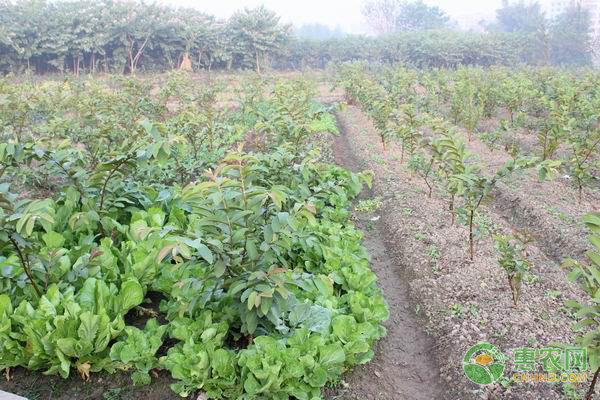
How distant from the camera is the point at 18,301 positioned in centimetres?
297

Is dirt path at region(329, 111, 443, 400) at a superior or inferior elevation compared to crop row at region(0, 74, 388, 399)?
inferior

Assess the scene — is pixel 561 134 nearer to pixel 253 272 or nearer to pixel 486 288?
pixel 486 288

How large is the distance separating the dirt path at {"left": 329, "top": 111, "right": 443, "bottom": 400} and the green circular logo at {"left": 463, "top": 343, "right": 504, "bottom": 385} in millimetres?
232

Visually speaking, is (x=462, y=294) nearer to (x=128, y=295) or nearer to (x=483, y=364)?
(x=483, y=364)

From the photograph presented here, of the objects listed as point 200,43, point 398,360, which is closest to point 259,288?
point 398,360

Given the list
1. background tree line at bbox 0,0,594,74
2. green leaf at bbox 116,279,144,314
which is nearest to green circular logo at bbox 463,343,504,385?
green leaf at bbox 116,279,144,314

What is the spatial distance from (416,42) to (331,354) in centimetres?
3427

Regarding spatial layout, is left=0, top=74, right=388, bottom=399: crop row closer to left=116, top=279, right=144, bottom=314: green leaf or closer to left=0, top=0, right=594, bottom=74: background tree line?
left=116, top=279, right=144, bottom=314: green leaf

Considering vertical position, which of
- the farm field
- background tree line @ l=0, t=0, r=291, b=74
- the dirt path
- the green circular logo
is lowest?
the dirt path

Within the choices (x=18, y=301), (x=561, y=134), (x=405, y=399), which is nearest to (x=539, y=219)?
(x=561, y=134)

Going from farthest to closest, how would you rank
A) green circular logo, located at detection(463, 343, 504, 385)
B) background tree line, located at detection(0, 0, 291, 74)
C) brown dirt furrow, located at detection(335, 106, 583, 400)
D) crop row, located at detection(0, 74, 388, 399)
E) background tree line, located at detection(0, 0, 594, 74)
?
1. background tree line, located at detection(0, 0, 594, 74)
2. background tree line, located at detection(0, 0, 291, 74)
3. brown dirt furrow, located at detection(335, 106, 583, 400)
4. green circular logo, located at detection(463, 343, 504, 385)
5. crop row, located at detection(0, 74, 388, 399)

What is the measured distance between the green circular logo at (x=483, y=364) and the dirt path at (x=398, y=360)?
232 millimetres

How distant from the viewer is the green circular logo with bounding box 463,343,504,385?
2.86 metres

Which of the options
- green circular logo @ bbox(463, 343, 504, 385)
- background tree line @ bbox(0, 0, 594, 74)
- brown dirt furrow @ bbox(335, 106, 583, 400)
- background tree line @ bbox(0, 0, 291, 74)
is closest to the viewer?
green circular logo @ bbox(463, 343, 504, 385)
